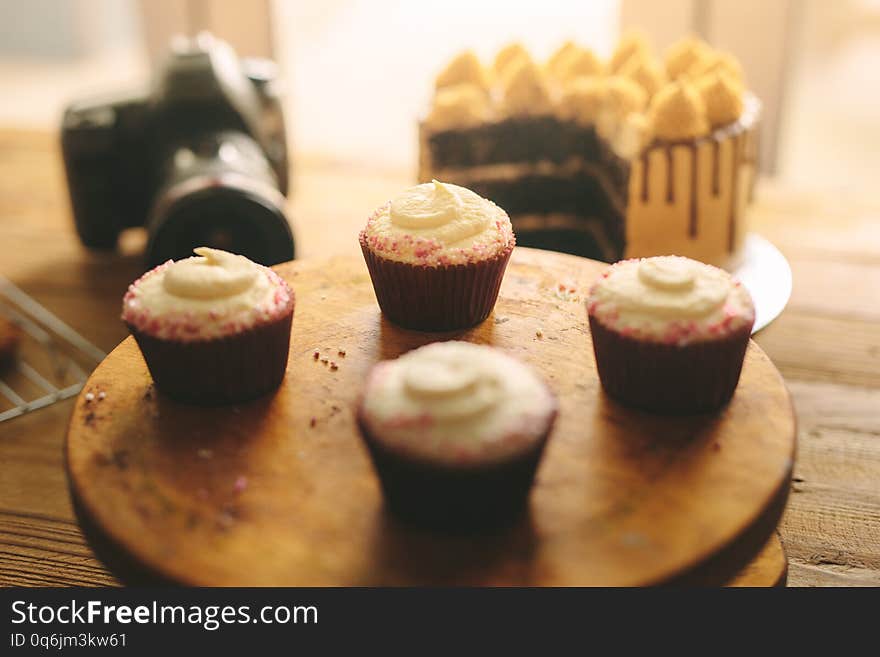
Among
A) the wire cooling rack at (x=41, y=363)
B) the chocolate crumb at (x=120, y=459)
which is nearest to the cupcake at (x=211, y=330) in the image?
the chocolate crumb at (x=120, y=459)

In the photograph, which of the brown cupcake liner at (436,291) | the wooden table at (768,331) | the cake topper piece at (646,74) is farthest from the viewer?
the cake topper piece at (646,74)

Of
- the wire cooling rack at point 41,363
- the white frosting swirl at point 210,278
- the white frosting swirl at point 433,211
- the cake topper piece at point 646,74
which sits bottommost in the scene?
the wire cooling rack at point 41,363

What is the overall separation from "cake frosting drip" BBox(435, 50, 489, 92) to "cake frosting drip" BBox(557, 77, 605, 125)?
0.20m

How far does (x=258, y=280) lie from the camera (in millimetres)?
1173

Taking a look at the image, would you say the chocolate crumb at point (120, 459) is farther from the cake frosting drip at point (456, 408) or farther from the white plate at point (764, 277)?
the white plate at point (764, 277)

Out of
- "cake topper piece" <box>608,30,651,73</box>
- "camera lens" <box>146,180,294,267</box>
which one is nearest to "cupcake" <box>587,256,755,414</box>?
"camera lens" <box>146,180,294,267</box>

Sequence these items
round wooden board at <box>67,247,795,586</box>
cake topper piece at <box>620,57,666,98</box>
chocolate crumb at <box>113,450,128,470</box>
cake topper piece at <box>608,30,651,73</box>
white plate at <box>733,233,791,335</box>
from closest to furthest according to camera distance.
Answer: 1. round wooden board at <box>67,247,795,586</box>
2. chocolate crumb at <box>113,450,128,470</box>
3. white plate at <box>733,233,791,335</box>
4. cake topper piece at <box>620,57,666,98</box>
5. cake topper piece at <box>608,30,651,73</box>

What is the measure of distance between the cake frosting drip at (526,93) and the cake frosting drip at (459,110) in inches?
2.2

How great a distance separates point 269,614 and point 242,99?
1582mm

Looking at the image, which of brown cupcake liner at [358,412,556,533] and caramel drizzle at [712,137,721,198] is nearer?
brown cupcake liner at [358,412,556,533]

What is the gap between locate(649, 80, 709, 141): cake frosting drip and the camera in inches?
72.9

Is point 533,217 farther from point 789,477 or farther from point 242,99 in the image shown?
point 789,477

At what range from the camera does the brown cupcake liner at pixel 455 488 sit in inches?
35.4

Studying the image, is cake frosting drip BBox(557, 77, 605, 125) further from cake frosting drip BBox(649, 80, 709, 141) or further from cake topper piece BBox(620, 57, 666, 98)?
cake frosting drip BBox(649, 80, 709, 141)
